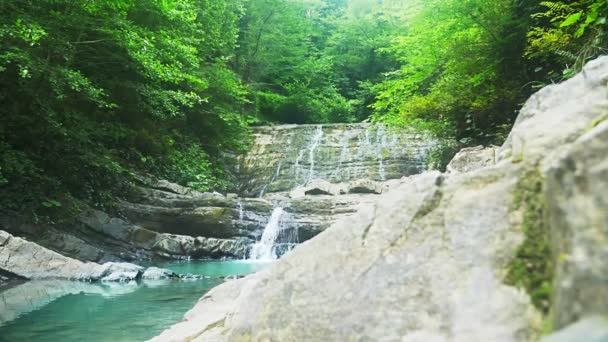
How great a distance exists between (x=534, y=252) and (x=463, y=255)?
272 mm

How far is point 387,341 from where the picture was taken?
180 cm

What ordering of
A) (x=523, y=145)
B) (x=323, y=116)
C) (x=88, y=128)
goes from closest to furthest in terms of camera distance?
(x=523, y=145)
(x=88, y=128)
(x=323, y=116)

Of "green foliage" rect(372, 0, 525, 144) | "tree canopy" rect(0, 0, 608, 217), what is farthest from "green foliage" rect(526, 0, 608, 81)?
"green foliage" rect(372, 0, 525, 144)

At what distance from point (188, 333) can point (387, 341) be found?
83.9 inches

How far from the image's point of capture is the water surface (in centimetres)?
509

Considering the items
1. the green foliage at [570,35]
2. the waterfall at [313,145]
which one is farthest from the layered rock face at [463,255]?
the waterfall at [313,145]

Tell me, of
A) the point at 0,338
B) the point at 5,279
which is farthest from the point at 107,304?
the point at 5,279

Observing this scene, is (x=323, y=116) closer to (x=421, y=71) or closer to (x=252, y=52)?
(x=252, y=52)

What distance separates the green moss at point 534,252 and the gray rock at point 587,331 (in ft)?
1.17

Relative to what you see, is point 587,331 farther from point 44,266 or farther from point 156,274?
point 44,266

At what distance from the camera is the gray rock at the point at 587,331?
1048mm

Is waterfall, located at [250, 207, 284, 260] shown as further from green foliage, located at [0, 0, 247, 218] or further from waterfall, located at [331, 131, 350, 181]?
waterfall, located at [331, 131, 350, 181]

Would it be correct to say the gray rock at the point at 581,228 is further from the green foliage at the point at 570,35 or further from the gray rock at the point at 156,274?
the gray rock at the point at 156,274

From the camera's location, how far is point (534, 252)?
1630mm
